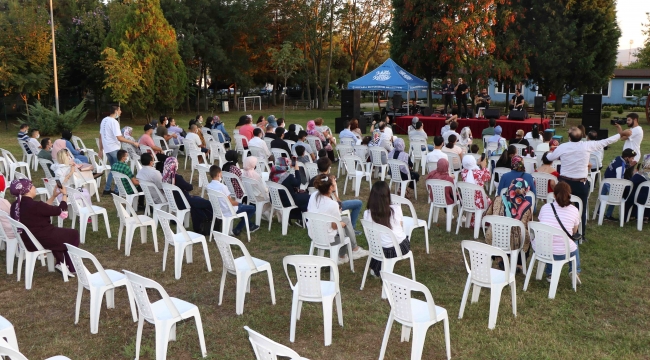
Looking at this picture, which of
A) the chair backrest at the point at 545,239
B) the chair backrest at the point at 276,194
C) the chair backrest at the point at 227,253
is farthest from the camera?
the chair backrest at the point at 276,194

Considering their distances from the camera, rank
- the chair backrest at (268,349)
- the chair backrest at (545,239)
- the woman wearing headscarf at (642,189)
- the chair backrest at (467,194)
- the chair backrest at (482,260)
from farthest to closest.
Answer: the woman wearing headscarf at (642,189) < the chair backrest at (467,194) < the chair backrest at (545,239) < the chair backrest at (482,260) < the chair backrest at (268,349)

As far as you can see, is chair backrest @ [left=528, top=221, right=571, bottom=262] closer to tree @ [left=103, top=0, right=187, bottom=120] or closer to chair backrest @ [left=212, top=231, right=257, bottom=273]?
chair backrest @ [left=212, top=231, right=257, bottom=273]

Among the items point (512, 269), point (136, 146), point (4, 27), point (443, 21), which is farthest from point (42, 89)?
point (512, 269)

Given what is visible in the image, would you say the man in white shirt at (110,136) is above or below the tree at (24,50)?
below

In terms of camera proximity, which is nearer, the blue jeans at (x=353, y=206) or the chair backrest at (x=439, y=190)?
the blue jeans at (x=353, y=206)

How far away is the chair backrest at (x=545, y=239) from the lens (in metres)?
5.06

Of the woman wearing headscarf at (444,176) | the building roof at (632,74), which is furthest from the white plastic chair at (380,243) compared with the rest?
the building roof at (632,74)

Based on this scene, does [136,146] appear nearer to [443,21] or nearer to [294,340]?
[294,340]

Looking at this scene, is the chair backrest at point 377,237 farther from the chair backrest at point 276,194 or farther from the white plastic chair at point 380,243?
the chair backrest at point 276,194

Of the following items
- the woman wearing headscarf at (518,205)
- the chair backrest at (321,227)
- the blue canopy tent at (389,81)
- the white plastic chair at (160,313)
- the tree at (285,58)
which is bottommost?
the white plastic chair at (160,313)

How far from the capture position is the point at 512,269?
500 centimetres

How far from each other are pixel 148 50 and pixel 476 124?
45.0ft

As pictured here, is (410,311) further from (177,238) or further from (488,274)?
(177,238)

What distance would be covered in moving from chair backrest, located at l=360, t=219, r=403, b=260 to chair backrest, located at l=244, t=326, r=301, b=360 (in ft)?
8.01
